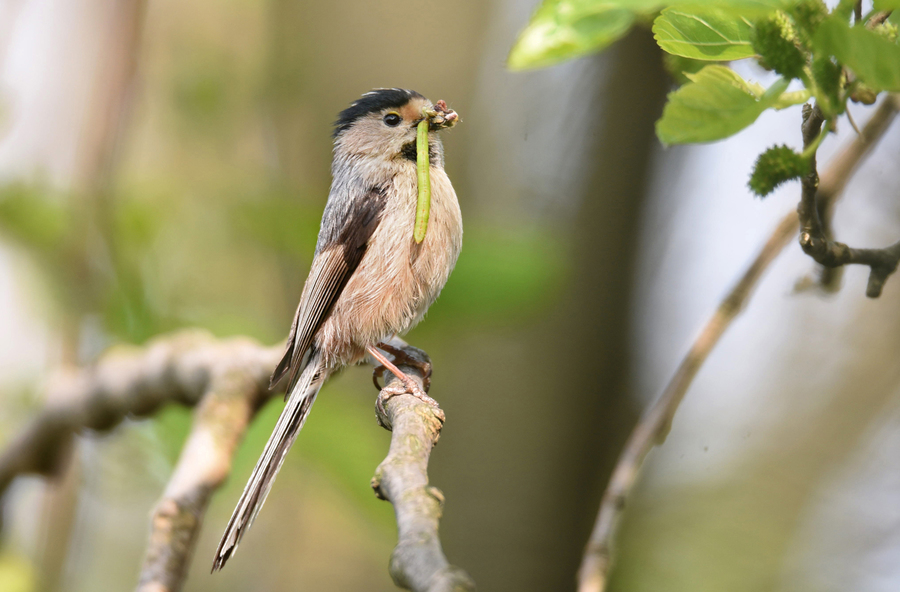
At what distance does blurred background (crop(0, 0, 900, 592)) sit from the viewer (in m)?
3.98

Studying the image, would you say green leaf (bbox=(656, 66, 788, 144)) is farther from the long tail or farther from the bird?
Answer: the long tail

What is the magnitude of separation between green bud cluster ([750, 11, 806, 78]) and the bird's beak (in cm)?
141

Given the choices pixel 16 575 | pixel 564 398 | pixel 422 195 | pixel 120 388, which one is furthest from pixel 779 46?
pixel 16 575

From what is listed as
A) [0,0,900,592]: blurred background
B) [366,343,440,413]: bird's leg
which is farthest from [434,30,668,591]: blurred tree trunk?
[366,343,440,413]: bird's leg

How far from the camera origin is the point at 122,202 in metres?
4.40

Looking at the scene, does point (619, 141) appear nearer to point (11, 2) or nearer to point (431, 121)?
point (431, 121)

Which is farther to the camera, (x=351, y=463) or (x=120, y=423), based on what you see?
(x=120, y=423)

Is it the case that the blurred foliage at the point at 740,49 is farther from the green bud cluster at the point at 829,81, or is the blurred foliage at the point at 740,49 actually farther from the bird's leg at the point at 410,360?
the bird's leg at the point at 410,360

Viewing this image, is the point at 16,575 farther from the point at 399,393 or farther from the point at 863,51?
the point at 863,51

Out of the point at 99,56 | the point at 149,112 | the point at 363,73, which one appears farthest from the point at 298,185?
the point at 149,112

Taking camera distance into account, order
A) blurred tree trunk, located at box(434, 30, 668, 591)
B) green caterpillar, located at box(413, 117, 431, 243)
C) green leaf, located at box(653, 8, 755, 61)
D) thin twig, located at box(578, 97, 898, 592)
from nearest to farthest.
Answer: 1. green leaf, located at box(653, 8, 755, 61)
2. green caterpillar, located at box(413, 117, 431, 243)
3. thin twig, located at box(578, 97, 898, 592)
4. blurred tree trunk, located at box(434, 30, 668, 591)

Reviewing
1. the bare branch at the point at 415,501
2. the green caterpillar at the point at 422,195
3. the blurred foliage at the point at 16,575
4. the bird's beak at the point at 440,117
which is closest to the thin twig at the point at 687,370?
the bare branch at the point at 415,501

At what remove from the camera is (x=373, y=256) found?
288 centimetres

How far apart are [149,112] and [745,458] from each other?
19.1ft
